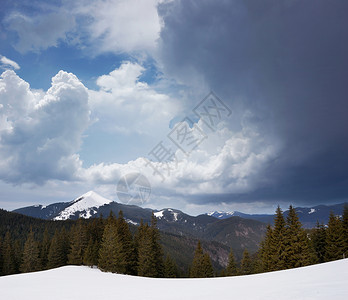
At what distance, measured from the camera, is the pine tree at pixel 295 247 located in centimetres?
3419

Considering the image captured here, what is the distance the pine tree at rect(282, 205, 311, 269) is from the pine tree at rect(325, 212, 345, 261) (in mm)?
8544

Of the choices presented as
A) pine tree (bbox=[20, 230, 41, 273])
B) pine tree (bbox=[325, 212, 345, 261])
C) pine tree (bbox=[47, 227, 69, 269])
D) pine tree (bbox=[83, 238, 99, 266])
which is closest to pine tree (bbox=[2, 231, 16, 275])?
pine tree (bbox=[20, 230, 41, 273])

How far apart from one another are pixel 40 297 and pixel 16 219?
227 metres

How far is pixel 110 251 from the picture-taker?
40.1 metres

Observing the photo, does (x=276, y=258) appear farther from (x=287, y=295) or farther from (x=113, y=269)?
(x=287, y=295)

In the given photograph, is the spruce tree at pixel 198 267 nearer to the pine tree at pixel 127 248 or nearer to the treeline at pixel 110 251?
the treeline at pixel 110 251

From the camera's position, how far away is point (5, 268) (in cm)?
6353

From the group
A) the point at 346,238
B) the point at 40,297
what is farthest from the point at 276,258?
the point at 40,297

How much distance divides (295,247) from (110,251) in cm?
2888

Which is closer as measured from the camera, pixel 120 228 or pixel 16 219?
pixel 120 228

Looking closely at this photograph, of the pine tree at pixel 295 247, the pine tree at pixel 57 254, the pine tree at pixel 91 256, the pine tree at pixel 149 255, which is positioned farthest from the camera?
the pine tree at pixel 57 254

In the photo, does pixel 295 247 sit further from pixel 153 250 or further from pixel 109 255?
pixel 109 255

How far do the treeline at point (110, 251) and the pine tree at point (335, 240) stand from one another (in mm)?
30338

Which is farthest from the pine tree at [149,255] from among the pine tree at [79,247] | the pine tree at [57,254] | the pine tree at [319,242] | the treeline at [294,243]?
the pine tree at [319,242]
